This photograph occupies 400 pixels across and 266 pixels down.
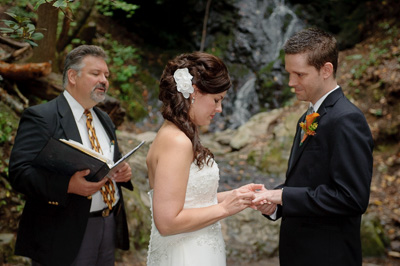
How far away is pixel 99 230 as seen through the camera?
10.7 ft

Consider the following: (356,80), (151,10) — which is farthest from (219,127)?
(151,10)

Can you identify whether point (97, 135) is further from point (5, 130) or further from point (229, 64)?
point (229, 64)

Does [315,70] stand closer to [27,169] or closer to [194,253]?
[194,253]

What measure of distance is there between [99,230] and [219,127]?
879cm

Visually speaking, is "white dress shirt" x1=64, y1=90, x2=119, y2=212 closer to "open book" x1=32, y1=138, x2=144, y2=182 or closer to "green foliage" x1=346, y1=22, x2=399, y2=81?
"open book" x1=32, y1=138, x2=144, y2=182

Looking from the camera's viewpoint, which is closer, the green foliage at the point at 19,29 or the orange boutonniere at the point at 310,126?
the green foliage at the point at 19,29

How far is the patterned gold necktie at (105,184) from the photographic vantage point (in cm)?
333

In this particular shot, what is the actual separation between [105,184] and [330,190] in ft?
6.03

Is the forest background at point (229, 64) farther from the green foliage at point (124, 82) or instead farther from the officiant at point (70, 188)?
the officiant at point (70, 188)

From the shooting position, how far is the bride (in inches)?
99.0

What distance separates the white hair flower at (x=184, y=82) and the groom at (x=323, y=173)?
0.75 m

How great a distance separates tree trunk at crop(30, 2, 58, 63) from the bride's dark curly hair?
3446 mm

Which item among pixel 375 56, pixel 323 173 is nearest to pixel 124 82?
pixel 375 56

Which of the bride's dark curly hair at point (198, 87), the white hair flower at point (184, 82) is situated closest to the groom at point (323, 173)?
the bride's dark curly hair at point (198, 87)
